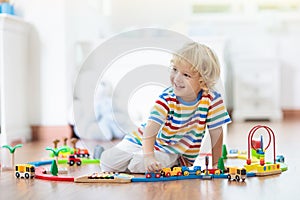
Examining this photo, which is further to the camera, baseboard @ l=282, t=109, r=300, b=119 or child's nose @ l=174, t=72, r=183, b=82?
baseboard @ l=282, t=109, r=300, b=119

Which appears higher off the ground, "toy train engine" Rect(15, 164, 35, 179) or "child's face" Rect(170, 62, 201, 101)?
"child's face" Rect(170, 62, 201, 101)

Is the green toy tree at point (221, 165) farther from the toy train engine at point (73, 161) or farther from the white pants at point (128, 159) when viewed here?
the toy train engine at point (73, 161)

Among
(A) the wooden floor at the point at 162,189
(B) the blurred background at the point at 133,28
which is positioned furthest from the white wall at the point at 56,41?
(A) the wooden floor at the point at 162,189

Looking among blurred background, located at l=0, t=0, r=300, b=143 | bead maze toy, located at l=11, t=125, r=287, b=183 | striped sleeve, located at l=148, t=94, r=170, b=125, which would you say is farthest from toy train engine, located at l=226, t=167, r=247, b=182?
blurred background, located at l=0, t=0, r=300, b=143

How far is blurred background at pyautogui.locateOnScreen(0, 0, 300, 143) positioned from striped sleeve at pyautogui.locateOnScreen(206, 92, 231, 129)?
4.38 ft

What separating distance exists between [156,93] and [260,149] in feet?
1.22

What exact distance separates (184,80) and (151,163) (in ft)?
0.82

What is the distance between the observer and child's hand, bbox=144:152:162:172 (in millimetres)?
1671

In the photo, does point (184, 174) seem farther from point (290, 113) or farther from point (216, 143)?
point (290, 113)

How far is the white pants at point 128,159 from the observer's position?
69.9 inches

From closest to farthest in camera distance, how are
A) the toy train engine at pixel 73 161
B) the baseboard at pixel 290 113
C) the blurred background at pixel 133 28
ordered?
the toy train engine at pixel 73 161 < the blurred background at pixel 133 28 < the baseboard at pixel 290 113

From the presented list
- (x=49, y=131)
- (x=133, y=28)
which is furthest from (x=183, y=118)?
(x=133, y=28)

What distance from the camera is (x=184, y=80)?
174cm

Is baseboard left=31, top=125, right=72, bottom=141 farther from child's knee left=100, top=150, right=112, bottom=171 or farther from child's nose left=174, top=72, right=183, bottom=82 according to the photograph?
child's nose left=174, top=72, right=183, bottom=82
